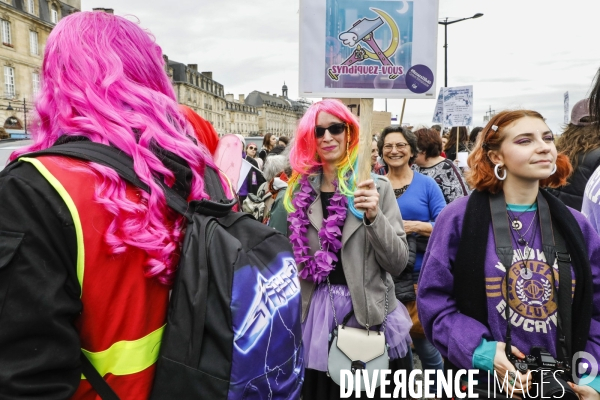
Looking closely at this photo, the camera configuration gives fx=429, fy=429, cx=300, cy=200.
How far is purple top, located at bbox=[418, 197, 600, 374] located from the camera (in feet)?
6.22

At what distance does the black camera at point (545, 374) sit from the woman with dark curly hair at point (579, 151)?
5.21 ft

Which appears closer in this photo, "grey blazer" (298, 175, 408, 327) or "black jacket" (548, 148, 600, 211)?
"grey blazer" (298, 175, 408, 327)

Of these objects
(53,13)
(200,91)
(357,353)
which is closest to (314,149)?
(357,353)

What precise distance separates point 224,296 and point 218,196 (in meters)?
0.35

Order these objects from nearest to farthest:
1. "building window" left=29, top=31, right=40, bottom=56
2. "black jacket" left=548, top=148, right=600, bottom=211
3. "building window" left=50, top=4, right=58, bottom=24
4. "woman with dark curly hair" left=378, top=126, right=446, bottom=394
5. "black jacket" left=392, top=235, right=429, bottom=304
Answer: "black jacket" left=548, top=148, right=600, bottom=211 < "black jacket" left=392, top=235, right=429, bottom=304 < "woman with dark curly hair" left=378, top=126, right=446, bottom=394 < "building window" left=29, top=31, right=40, bottom=56 < "building window" left=50, top=4, right=58, bottom=24

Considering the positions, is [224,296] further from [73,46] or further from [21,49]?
[21,49]

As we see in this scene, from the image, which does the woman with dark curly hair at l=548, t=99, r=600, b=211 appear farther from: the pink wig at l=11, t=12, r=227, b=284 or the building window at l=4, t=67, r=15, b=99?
the building window at l=4, t=67, r=15, b=99

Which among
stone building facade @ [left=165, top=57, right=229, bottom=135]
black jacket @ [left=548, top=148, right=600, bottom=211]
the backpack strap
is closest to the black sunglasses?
black jacket @ [left=548, top=148, right=600, bottom=211]

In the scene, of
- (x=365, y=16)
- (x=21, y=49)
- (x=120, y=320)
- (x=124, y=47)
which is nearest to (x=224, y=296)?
(x=120, y=320)

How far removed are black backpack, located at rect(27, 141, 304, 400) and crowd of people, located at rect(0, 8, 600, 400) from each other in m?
0.04

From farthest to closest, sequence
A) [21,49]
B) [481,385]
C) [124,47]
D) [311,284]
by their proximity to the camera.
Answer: [21,49] → [311,284] → [481,385] → [124,47]

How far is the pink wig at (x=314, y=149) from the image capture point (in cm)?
269

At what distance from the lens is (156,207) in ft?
3.67

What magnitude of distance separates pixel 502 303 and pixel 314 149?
4.64ft
